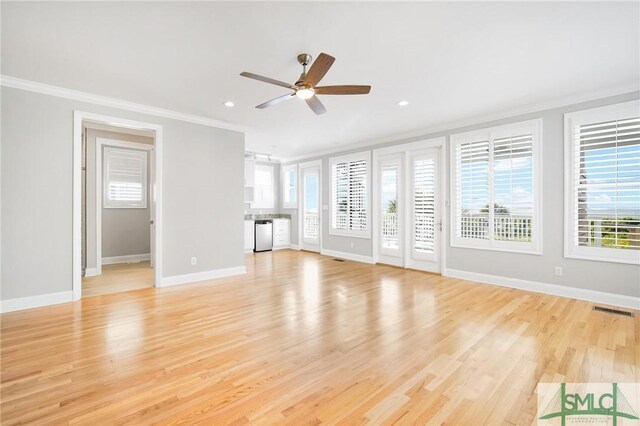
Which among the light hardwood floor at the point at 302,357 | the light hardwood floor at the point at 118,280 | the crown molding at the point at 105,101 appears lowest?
the light hardwood floor at the point at 302,357

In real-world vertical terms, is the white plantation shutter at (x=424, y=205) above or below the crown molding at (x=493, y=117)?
below

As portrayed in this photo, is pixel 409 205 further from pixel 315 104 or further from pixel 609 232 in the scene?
pixel 315 104

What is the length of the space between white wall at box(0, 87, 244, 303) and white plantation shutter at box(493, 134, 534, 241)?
4928 millimetres

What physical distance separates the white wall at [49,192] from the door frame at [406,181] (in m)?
3.70

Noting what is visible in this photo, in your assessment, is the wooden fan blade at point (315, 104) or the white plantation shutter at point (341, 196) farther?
the white plantation shutter at point (341, 196)

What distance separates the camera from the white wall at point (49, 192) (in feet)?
11.2

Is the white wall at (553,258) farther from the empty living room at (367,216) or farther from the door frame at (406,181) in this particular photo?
the door frame at (406,181)

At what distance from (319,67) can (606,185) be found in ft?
13.0

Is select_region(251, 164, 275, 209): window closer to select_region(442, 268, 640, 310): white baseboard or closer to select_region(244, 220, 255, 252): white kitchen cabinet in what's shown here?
select_region(244, 220, 255, 252): white kitchen cabinet

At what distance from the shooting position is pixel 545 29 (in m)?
2.44

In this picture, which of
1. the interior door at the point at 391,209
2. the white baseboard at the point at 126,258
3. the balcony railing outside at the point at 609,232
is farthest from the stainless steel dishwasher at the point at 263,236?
the balcony railing outside at the point at 609,232

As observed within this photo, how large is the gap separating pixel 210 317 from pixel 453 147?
468cm

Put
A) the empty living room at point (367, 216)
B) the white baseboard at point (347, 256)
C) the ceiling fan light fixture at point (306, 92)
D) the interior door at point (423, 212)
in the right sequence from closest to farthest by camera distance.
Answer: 1. the empty living room at point (367, 216)
2. the ceiling fan light fixture at point (306, 92)
3. the interior door at point (423, 212)
4. the white baseboard at point (347, 256)

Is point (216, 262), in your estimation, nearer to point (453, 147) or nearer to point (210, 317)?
point (210, 317)
